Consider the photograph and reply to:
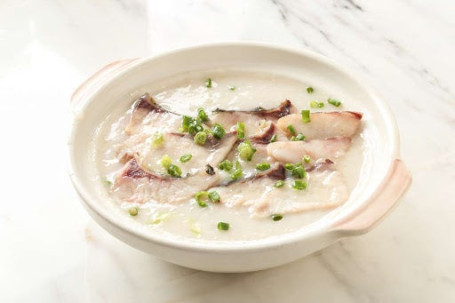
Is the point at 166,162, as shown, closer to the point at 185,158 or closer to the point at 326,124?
the point at 185,158

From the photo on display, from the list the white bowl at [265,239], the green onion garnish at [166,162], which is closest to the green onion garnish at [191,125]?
the green onion garnish at [166,162]

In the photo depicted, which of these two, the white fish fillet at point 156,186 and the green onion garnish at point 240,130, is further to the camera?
the green onion garnish at point 240,130

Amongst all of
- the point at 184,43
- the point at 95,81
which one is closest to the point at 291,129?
the point at 95,81

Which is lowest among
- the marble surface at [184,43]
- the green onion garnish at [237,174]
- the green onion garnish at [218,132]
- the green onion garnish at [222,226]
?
the marble surface at [184,43]

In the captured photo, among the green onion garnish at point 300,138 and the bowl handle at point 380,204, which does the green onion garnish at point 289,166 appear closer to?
the green onion garnish at point 300,138

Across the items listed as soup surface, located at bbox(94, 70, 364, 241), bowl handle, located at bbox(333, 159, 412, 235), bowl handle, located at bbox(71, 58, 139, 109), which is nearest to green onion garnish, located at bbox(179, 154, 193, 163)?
soup surface, located at bbox(94, 70, 364, 241)

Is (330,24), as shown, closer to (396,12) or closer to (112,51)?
(396,12)
